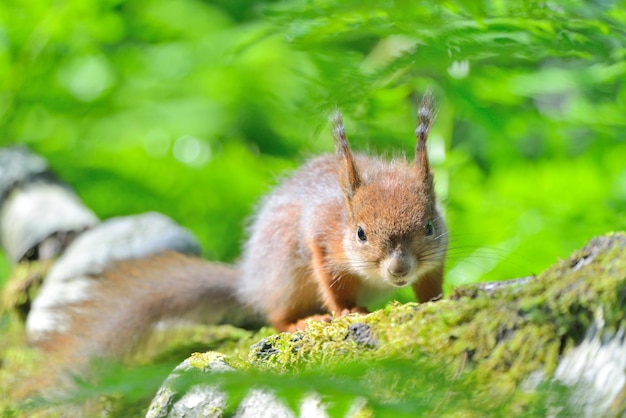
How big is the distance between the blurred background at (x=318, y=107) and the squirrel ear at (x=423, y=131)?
8.2 inches

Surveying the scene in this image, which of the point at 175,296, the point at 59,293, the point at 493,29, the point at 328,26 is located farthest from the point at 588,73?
the point at 59,293

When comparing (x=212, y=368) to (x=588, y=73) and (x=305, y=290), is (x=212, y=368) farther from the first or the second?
(x=588, y=73)

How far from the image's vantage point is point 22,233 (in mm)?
4230

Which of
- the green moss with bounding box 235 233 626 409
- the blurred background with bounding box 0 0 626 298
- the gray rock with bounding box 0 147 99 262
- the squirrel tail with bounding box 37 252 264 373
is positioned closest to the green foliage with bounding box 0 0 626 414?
the blurred background with bounding box 0 0 626 298

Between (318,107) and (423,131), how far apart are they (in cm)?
52

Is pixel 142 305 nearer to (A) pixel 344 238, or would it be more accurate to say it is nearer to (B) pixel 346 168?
(A) pixel 344 238

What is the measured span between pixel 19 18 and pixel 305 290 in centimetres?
283

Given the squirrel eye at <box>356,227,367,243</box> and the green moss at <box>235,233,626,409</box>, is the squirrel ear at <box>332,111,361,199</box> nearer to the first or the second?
the squirrel eye at <box>356,227,367,243</box>

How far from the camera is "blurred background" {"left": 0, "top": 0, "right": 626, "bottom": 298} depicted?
6.84ft

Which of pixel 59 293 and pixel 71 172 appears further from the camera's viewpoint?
pixel 71 172

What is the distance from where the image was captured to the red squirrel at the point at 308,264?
8.23 ft

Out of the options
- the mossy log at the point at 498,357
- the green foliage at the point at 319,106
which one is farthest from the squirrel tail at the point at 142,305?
the mossy log at the point at 498,357

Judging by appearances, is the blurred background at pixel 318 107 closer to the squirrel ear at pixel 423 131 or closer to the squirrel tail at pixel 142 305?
the squirrel ear at pixel 423 131

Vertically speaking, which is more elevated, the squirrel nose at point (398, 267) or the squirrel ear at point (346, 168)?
the squirrel ear at point (346, 168)
